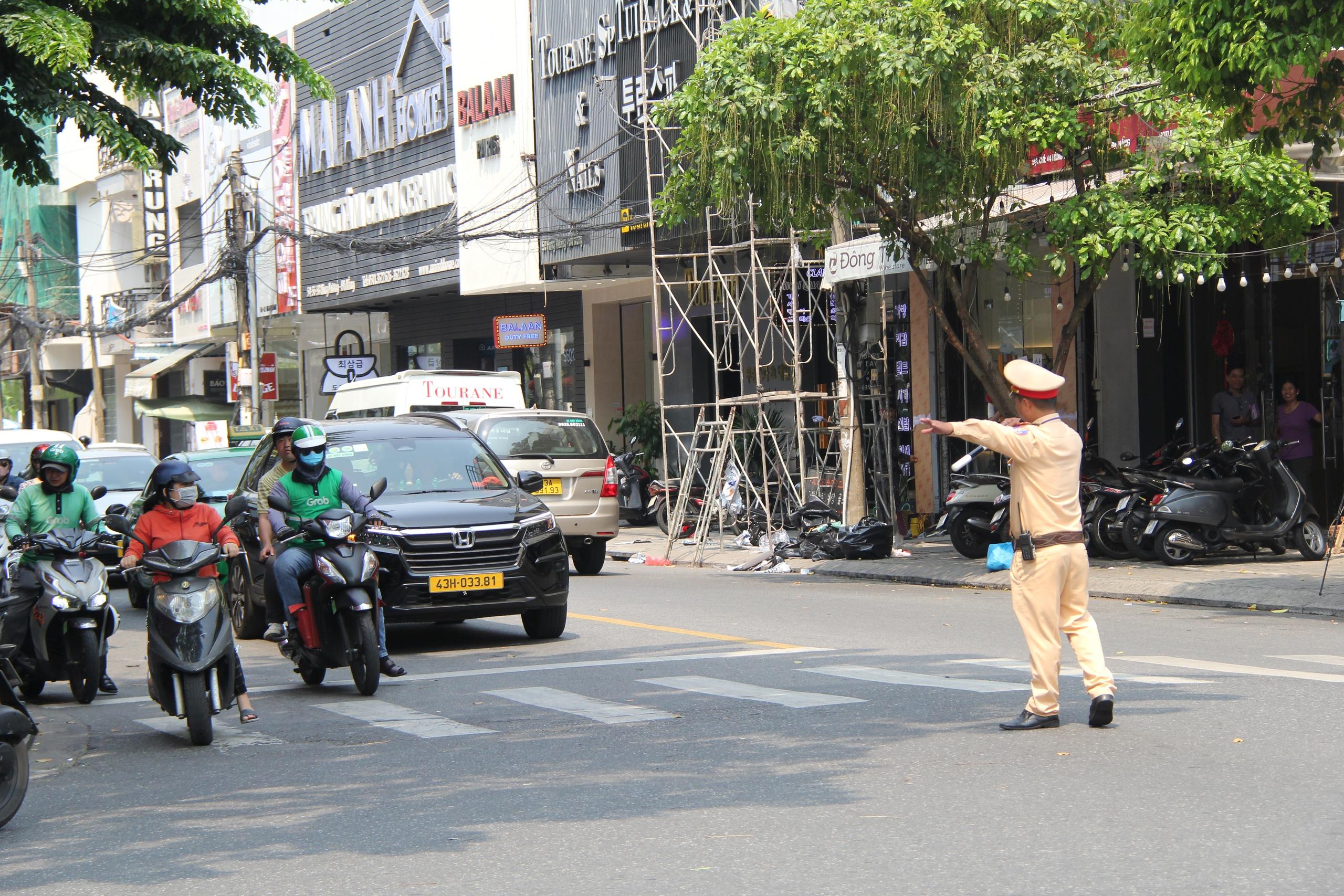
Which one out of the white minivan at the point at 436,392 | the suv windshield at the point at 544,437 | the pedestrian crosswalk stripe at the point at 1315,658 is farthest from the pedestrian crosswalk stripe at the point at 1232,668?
the white minivan at the point at 436,392

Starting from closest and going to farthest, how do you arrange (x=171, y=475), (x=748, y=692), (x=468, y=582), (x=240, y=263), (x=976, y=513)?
(x=171, y=475) < (x=748, y=692) < (x=468, y=582) < (x=976, y=513) < (x=240, y=263)

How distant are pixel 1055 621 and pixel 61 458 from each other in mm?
6665

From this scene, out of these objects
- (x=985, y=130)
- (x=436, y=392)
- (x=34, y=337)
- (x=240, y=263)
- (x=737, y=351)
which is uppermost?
(x=240, y=263)

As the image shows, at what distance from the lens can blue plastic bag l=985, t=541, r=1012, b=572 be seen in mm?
17141

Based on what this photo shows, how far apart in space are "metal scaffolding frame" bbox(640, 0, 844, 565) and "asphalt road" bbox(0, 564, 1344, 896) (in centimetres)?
876

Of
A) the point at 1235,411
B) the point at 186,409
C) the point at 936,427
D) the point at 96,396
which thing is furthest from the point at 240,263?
the point at 936,427

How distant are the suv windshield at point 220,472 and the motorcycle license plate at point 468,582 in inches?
293

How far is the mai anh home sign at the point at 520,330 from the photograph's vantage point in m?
30.4

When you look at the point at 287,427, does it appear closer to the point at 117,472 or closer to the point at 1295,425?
the point at 117,472

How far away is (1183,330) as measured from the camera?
20625mm

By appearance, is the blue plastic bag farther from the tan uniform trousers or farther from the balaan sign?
the balaan sign

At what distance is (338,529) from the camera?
31.6 feet

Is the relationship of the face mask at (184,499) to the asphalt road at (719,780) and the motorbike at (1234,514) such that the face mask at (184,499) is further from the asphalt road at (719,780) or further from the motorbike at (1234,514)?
the motorbike at (1234,514)

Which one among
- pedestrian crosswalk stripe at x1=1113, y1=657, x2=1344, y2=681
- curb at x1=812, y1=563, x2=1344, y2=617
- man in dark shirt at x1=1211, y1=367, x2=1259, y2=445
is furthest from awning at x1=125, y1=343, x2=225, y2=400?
pedestrian crosswalk stripe at x1=1113, y1=657, x2=1344, y2=681
